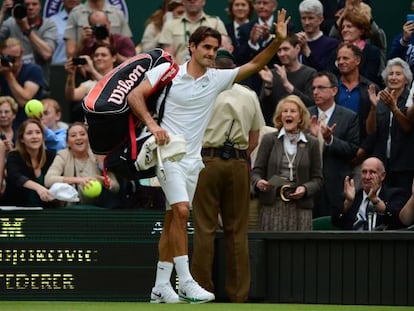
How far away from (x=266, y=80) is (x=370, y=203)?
281cm

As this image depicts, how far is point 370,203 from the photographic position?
1249 centimetres

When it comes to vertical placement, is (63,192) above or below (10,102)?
below

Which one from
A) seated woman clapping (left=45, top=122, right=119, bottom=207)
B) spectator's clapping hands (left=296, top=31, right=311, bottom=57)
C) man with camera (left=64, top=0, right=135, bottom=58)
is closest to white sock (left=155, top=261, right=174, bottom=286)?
seated woman clapping (left=45, top=122, right=119, bottom=207)

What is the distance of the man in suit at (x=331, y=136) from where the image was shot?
13.7 m

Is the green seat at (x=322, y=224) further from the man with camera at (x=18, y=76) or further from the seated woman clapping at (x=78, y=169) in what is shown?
the man with camera at (x=18, y=76)

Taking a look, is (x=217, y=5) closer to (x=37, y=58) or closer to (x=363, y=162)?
(x=37, y=58)

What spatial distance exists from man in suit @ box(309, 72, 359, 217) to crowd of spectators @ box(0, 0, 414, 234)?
12 mm

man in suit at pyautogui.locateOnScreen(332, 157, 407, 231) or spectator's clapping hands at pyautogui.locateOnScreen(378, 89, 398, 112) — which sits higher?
spectator's clapping hands at pyautogui.locateOnScreen(378, 89, 398, 112)

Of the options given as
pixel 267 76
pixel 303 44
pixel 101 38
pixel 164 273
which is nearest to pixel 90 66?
pixel 101 38

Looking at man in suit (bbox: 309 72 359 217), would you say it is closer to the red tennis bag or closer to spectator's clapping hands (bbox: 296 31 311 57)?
spectator's clapping hands (bbox: 296 31 311 57)

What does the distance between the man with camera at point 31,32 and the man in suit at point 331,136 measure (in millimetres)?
4040

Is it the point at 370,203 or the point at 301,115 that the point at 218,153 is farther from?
the point at 370,203

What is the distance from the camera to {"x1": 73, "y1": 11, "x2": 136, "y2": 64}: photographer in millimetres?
16109

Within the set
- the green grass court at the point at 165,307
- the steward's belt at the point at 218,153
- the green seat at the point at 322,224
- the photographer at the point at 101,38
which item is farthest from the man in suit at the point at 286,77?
the green grass court at the point at 165,307
